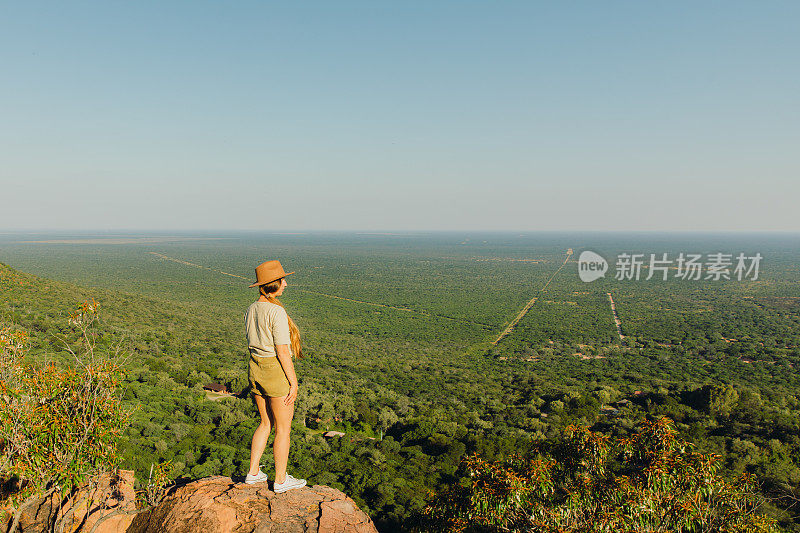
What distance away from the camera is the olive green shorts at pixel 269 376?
436cm

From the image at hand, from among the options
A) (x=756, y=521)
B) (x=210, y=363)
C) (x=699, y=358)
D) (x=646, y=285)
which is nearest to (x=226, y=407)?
(x=210, y=363)

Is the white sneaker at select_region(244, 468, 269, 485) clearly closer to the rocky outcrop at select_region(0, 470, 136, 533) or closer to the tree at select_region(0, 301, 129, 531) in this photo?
the rocky outcrop at select_region(0, 470, 136, 533)

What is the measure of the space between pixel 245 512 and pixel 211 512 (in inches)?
13.8

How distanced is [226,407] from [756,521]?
22.7m

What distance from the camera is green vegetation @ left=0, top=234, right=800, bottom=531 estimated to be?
1830 centimetres

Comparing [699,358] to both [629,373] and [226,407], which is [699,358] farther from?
[226,407]

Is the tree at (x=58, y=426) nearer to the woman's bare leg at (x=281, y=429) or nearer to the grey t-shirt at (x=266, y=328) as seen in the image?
the grey t-shirt at (x=266, y=328)

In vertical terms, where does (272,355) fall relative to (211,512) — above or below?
above

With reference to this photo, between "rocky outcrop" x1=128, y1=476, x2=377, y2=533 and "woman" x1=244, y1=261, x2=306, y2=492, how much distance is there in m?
0.52

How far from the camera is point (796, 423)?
25.1 meters

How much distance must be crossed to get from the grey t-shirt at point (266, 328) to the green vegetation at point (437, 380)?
14.2ft

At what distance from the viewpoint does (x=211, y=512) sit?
14.7ft

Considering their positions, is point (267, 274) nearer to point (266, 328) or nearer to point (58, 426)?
point (266, 328)

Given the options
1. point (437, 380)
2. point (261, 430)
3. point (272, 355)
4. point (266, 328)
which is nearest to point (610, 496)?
point (261, 430)
